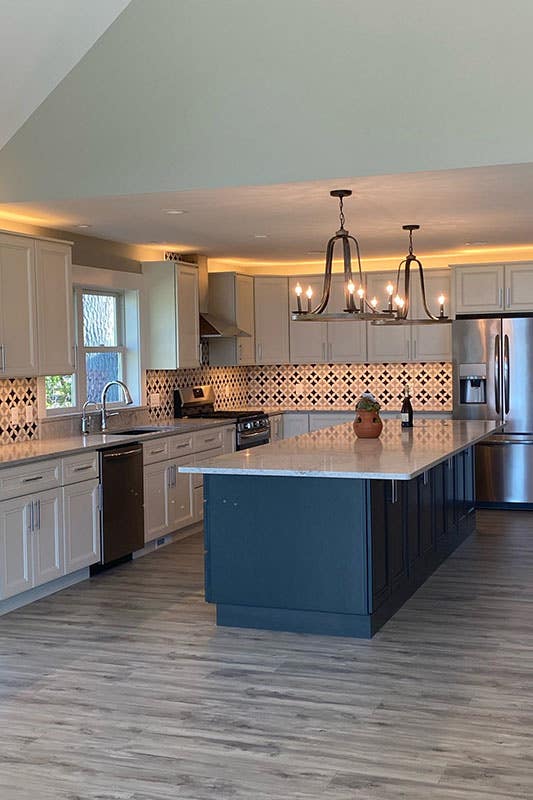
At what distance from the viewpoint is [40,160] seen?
564 cm

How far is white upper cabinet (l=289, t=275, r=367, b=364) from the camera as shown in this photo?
31.4 feet

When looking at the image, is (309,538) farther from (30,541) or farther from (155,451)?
(155,451)

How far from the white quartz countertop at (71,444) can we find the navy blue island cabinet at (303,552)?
1.12 meters

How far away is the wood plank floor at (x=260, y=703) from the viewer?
3.29 metres

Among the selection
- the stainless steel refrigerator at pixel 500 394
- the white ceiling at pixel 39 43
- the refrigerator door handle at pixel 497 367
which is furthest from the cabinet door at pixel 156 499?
the refrigerator door handle at pixel 497 367

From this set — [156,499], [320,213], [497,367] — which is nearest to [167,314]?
[156,499]

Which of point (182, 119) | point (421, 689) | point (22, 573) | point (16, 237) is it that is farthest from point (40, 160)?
point (421, 689)

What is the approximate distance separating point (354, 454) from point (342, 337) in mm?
4168

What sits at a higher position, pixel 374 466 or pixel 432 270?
pixel 432 270

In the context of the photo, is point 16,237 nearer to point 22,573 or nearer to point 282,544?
point 22,573

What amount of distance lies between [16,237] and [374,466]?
2.68m

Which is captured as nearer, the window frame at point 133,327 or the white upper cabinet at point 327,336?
the window frame at point 133,327

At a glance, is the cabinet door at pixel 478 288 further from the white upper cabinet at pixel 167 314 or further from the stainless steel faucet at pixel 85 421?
the stainless steel faucet at pixel 85 421

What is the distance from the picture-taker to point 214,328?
8789 millimetres
